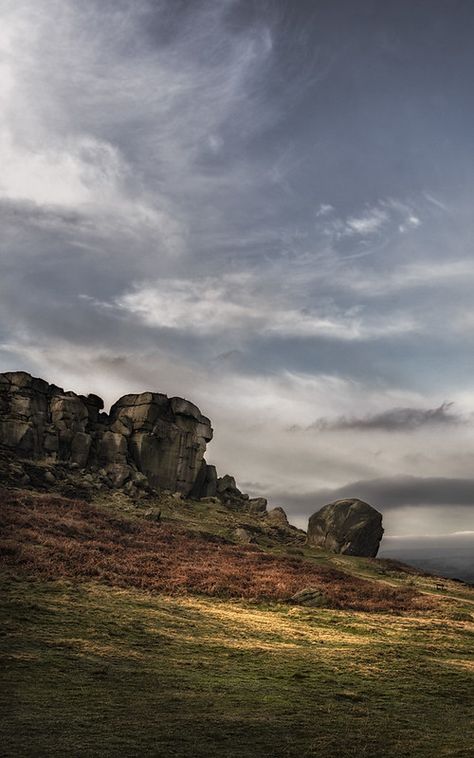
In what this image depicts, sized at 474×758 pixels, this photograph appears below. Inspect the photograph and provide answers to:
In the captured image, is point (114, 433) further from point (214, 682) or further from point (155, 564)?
point (214, 682)

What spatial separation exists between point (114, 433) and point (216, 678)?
8343 cm

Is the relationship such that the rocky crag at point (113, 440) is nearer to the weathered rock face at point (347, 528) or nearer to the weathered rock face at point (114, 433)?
the weathered rock face at point (114, 433)

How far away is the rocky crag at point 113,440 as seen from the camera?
8488cm

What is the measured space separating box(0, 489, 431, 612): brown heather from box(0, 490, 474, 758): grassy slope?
2000 millimetres

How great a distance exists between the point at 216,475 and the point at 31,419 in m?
36.0

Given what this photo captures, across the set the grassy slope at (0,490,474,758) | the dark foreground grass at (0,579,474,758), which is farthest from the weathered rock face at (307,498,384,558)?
the dark foreground grass at (0,579,474,758)

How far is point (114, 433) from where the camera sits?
96.4 meters

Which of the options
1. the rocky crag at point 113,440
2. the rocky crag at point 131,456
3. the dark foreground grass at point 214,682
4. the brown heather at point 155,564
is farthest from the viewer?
the rocky crag at point 113,440

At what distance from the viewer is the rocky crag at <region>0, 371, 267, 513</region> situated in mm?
84875

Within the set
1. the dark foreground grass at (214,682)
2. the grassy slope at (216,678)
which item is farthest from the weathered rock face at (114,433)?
the dark foreground grass at (214,682)

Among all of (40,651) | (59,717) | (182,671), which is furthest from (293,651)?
(59,717)

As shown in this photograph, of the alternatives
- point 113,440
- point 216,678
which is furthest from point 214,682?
point 113,440

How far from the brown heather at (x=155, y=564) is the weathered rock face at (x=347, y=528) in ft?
80.7

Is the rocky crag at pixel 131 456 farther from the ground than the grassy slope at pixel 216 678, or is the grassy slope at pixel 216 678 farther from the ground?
the rocky crag at pixel 131 456
